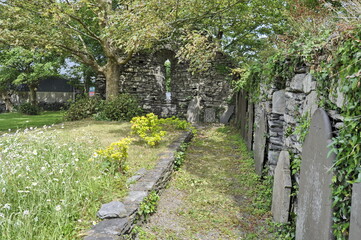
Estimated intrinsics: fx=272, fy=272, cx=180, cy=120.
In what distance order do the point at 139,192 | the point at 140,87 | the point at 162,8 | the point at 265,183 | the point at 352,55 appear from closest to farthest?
the point at 352,55
the point at 139,192
the point at 265,183
the point at 162,8
the point at 140,87

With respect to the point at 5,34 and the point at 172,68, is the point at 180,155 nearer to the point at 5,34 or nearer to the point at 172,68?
the point at 5,34

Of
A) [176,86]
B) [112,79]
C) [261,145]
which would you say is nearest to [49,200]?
[261,145]

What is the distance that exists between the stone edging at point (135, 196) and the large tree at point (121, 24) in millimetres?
2922

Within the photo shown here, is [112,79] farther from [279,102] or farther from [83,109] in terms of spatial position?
[279,102]

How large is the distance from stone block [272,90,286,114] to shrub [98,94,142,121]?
27.1 feet

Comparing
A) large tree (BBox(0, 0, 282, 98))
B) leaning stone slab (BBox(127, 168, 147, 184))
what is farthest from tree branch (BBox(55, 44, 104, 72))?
leaning stone slab (BBox(127, 168, 147, 184))

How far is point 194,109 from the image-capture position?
556 inches

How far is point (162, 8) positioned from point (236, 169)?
4704 mm

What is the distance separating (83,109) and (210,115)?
6.17 metres

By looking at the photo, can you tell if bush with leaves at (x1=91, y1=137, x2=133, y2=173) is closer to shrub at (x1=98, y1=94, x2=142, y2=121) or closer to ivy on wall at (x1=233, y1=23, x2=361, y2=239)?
ivy on wall at (x1=233, y1=23, x2=361, y2=239)

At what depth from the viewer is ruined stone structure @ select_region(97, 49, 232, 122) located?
46.1 feet

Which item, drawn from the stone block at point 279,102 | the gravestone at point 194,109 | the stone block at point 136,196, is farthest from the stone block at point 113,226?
the gravestone at point 194,109

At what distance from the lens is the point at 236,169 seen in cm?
610

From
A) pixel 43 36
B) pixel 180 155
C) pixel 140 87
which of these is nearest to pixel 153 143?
pixel 180 155
